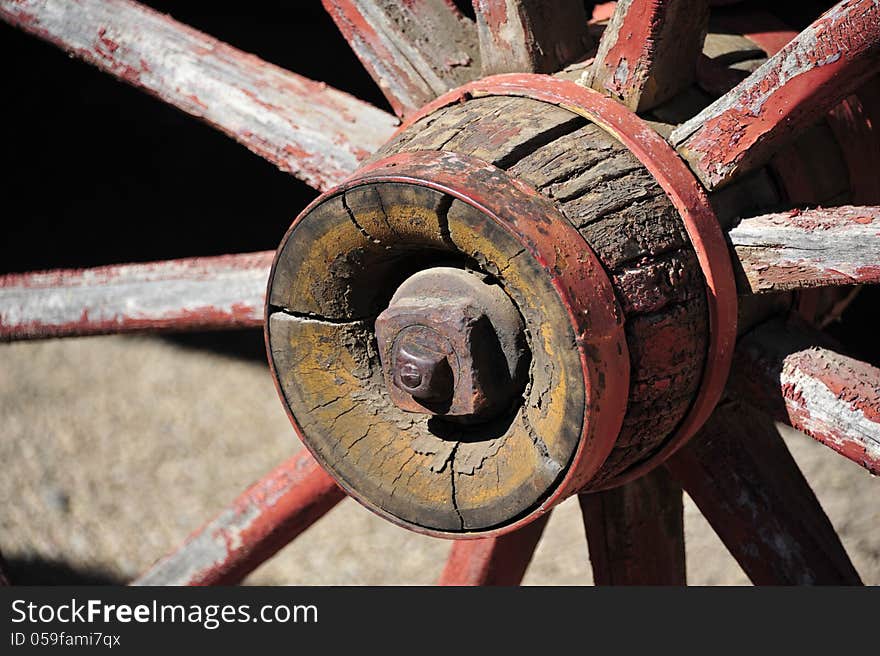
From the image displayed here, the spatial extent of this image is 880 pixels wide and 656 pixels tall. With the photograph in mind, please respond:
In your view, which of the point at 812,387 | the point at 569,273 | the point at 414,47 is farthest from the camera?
the point at 414,47

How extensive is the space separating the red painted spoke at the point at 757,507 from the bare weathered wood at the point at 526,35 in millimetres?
452

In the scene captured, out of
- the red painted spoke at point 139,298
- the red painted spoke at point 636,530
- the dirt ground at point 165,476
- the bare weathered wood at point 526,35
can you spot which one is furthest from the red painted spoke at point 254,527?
the dirt ground at point 165,476

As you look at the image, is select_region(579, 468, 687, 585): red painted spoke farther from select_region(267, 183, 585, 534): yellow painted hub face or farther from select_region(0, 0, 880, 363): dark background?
select_region(0, 0, 880, 363): dark background

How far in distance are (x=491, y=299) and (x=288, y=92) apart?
0.54 metres

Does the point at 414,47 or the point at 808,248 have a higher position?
the point at 414,47

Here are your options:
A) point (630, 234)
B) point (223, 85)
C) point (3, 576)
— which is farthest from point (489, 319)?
point (3, 576)

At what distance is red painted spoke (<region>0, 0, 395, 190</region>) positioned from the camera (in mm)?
1381

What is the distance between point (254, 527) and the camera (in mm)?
1514

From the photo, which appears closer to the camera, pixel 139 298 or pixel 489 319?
pixel 489 319

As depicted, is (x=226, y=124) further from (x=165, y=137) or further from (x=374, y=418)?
(x=165, y=137)

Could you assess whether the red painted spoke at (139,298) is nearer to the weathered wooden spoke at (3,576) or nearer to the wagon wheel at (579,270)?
the wagon wheel at (579,270)

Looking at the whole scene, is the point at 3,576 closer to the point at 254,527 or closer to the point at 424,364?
the point at 254,527

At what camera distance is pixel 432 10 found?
4.43 feet

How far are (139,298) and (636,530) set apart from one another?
75cm
